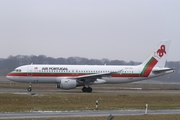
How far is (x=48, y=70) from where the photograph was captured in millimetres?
47031

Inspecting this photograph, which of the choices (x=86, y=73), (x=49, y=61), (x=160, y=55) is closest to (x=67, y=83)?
(x=86, y=73)

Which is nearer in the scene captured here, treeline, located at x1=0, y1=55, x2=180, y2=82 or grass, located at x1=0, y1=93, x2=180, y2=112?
→ grass, located at x1=0, y1=93, x2=180, y2=112

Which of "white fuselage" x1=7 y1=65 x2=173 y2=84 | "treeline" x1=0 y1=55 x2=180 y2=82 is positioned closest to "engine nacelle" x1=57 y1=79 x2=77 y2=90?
"white fuselage" x1=7 y1=65 x2=173 y2=84

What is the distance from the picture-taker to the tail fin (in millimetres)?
52216

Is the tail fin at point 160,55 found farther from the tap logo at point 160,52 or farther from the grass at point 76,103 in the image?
the grass at point 76,103

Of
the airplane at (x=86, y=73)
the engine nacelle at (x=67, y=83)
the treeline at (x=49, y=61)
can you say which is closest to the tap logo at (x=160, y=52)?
the airplane at (x=86, y=73)

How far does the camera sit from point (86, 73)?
48812 mm

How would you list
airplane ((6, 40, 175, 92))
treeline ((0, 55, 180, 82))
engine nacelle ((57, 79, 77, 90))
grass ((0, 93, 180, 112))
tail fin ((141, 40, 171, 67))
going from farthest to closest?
treeline ((0, 55, 180, 82)) < tail fin ((141, 40, 171, 67)) < airplane ((6, 40, 175, 92)) < engine nacelle ((57, 79, 77, 90)) < grass ((0, 93, 180, 112))

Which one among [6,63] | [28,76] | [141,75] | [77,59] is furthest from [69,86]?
[77,59]

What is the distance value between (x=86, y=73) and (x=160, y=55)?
11.5 m

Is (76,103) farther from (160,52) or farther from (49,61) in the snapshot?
(49,61)

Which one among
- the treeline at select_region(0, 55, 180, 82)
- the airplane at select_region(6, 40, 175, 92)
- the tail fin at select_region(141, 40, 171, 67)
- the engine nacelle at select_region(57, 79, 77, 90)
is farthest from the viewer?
the treeline at select_region(0, 55, 180, 82)

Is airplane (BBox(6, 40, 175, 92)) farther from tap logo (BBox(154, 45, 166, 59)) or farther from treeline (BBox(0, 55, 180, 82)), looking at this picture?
treeline (BBox(0, 55, 180, 82))

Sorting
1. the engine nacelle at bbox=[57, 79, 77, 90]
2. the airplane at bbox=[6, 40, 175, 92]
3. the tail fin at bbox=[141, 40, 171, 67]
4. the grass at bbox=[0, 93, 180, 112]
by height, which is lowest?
the grass at bbox=[0, 93, 180, 112]
